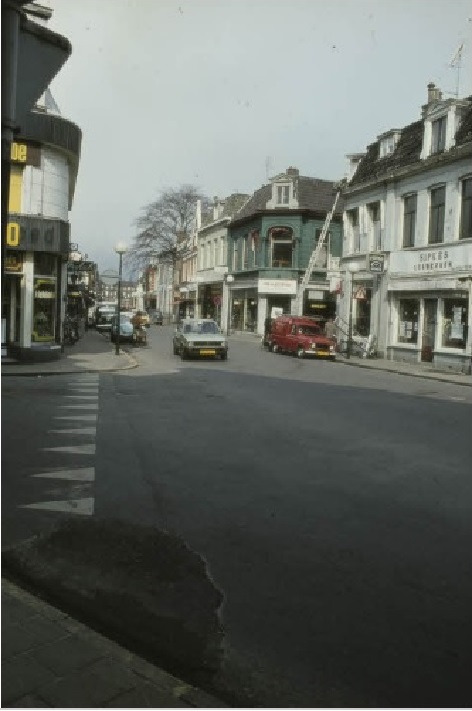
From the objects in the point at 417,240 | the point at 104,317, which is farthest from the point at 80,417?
the point at 104,317

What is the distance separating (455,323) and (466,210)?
13.7ft

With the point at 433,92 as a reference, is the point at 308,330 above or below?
below

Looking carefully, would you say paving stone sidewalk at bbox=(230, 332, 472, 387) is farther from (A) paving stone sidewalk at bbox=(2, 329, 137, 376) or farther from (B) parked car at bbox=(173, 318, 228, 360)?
(A) paving stone sidewalk at bbox=(2, 329, 137, 376)

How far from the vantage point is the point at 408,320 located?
1061 inches

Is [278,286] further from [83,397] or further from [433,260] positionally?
[83,397]

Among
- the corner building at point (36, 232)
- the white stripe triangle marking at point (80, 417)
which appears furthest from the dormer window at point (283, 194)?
the white stripe triangle marking at point (80, 417)

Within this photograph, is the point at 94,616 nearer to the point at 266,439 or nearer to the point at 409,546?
the point at 409,546

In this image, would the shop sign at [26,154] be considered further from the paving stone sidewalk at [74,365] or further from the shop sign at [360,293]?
the shop sign at [360,293]

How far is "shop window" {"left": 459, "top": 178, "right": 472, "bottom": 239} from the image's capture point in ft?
75.7

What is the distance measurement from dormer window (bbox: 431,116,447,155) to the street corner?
23445 millimetres

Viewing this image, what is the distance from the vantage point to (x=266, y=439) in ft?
31.4

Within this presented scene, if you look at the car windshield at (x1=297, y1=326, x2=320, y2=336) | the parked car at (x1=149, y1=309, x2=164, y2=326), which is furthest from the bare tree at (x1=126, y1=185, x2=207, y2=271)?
the car windshield at (x1=297, y1=326, x2=320, y2=336)

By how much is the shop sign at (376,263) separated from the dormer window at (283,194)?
18.8 m

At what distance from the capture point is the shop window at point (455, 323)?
75.7ft
